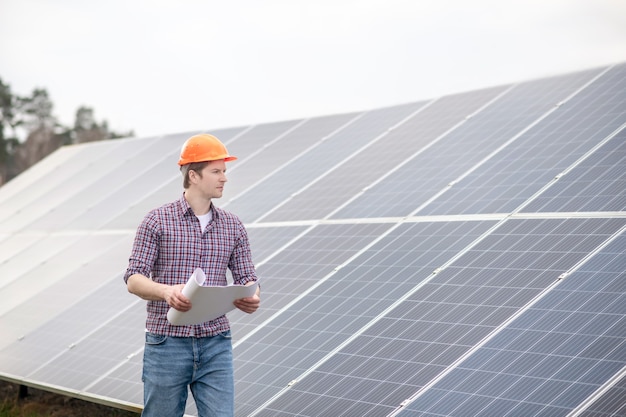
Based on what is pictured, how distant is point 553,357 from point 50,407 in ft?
25.7

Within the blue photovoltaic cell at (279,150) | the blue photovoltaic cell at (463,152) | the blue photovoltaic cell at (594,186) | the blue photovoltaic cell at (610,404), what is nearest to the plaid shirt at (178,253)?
the blue photovoltaic cell at (610,404)

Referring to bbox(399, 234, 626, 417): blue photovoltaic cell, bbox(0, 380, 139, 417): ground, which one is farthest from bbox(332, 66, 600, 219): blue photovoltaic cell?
bbox(0, 380, 139, 417): ground

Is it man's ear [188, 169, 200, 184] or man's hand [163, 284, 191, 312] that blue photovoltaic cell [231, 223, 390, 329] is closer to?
man's ear [188, 169, 200, 184]

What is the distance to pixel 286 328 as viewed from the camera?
10141mm

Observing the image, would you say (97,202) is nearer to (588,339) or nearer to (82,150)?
(82,150)

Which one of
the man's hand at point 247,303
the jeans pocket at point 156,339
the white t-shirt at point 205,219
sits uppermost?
the white t-shirt at point 205,219

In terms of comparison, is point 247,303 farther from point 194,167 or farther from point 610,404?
point 610,404

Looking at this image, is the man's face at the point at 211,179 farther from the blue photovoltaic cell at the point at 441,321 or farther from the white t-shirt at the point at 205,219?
the blue photovoltaic cell at the point at 441,321

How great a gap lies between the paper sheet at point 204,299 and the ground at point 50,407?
5.67 meters

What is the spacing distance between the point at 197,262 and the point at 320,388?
2412mm

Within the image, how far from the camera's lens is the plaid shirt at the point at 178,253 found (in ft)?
22.7

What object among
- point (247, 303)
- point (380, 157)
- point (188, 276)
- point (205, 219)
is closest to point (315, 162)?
point (380, 157)

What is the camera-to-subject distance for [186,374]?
7023mm

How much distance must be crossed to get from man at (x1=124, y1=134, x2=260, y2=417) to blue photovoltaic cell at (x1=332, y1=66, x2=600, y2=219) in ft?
14.2
